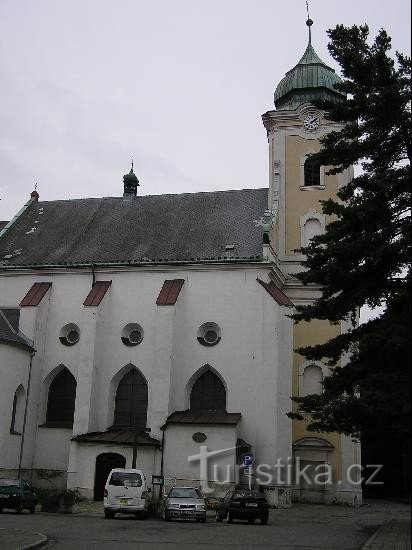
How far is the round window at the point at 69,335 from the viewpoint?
31.2 metres

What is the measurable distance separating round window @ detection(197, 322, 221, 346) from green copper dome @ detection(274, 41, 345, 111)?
515 inches

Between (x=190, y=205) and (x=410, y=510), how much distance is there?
31.0 metres

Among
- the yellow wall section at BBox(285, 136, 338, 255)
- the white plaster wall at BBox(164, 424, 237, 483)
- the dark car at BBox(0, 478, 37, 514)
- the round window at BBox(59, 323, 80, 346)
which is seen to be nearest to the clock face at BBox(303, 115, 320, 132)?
the yellow wall section at BBox(285, 136, 338, 255)

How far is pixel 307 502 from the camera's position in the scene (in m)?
29.9

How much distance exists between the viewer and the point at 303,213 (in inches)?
1307

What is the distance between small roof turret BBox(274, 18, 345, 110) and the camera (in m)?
34.8

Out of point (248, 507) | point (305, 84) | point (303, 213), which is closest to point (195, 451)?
point (248, 507)

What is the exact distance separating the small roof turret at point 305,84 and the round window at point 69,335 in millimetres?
16215

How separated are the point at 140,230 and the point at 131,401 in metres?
9.19

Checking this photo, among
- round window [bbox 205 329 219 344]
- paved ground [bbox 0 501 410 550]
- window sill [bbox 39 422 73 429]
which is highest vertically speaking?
round window [bbox 205 329 219 344]

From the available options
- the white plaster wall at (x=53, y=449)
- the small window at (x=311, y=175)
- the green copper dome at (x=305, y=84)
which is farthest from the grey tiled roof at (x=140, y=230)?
the white plaster wall at (x=53, y=449)

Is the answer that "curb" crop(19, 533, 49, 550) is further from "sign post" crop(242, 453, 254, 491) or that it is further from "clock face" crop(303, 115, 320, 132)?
"clock face" crop(303, 115, 320, 132)

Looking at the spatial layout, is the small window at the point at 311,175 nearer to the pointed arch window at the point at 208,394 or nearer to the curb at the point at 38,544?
the pointed arch window at the point at 208,394

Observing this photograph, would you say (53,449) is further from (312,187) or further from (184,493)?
(312,187)
